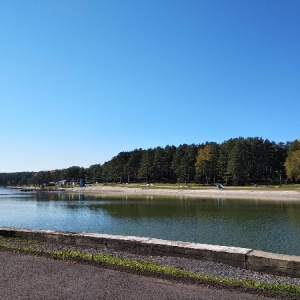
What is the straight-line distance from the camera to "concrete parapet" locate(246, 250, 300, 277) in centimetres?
817

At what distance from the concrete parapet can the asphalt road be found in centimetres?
242

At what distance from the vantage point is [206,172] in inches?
5256

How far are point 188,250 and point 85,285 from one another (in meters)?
3.99

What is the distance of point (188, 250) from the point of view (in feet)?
33.2

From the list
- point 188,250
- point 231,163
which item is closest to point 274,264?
point 188,250

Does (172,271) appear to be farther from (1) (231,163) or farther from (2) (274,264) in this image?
(1) (231,163)

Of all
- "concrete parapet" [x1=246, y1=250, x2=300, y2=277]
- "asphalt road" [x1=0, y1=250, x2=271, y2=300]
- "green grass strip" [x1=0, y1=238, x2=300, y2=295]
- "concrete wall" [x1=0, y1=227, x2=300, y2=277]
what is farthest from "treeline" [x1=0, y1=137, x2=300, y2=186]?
"asphalt road" [x1=0, y1=250, x2=271, y2=300]

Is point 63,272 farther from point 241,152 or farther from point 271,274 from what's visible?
point 241,152

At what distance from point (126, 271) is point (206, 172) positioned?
419 ft

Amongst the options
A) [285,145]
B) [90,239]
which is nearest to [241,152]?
[285,145]

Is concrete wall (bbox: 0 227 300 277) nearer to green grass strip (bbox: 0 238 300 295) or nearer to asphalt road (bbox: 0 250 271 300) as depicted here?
green grass strip (bbox: 0 238 300 295)

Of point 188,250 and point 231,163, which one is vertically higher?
point 231,163

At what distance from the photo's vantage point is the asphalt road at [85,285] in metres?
6.30

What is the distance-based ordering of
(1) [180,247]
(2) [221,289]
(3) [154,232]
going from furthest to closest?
1. (3) [154,232]
2. (1) [180,247]
3. (2) [221,289]
